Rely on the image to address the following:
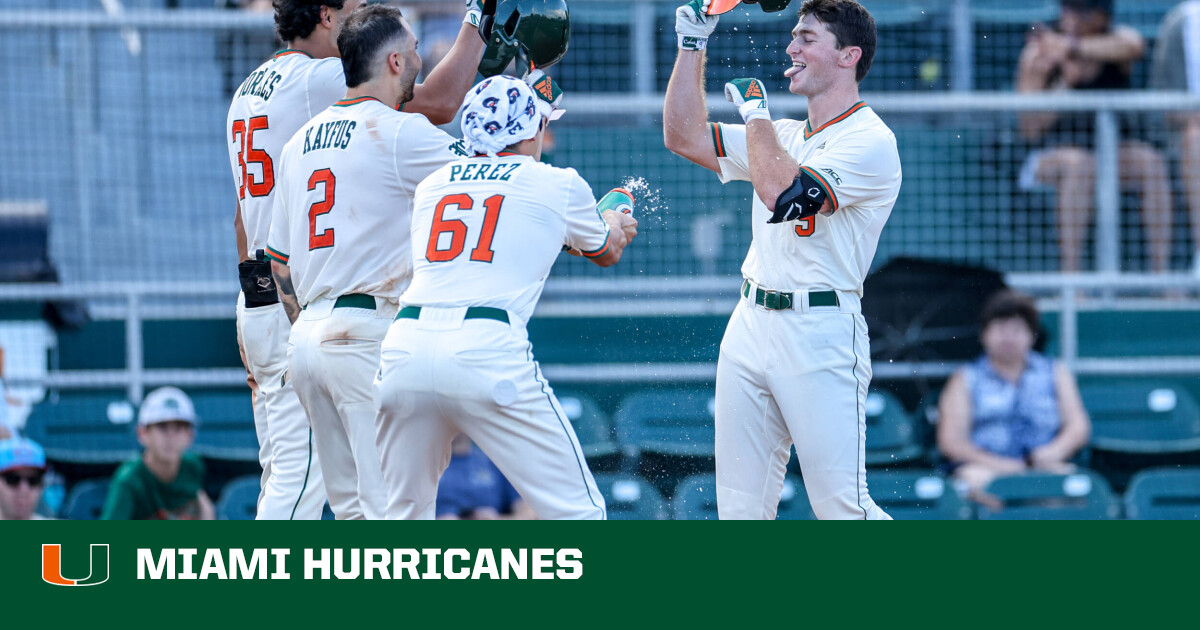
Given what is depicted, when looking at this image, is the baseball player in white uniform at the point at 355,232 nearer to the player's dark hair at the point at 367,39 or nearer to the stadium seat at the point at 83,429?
the player's dark hair at the point at 367,39

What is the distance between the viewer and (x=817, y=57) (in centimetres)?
518

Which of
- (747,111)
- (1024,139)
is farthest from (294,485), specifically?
(1024,139)

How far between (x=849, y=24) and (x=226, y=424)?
4.87 meters

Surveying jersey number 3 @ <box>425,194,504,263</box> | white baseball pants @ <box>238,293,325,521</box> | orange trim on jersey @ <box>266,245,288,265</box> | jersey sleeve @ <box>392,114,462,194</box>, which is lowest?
white baseball pants @ <box>238,293,325,521</box>

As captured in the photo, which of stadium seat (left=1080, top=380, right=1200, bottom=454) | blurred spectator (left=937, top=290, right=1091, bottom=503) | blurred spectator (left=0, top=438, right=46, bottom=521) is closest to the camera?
blurred spectator (left=0, top=438, right=46, bottom=521)

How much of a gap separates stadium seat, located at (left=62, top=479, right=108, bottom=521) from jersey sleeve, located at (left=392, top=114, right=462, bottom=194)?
4.27 metres

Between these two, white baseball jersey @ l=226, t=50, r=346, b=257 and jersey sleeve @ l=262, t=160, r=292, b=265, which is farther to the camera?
white baseball jersey @ l=226, t=50, r=346, b=257

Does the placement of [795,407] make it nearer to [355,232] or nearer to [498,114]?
[498,114]

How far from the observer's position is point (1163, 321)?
8.62m

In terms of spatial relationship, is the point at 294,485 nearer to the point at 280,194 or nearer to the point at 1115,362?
the point at 280,194

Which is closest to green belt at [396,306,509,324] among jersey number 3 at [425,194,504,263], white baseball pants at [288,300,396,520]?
jersey number 3 at [425,194,504,263]

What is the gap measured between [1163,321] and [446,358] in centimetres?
592

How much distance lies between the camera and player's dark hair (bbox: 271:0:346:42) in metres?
5.33

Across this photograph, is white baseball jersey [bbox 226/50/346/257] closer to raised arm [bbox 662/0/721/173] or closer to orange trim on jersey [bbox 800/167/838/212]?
raised arm [bbox 662/0/721/173]
